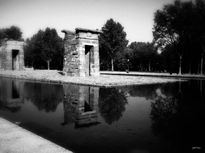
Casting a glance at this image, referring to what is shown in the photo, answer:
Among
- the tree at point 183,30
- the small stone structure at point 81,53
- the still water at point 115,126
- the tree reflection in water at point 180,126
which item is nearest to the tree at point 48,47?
the tree at point 183,30

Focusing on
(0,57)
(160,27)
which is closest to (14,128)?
(0,57)

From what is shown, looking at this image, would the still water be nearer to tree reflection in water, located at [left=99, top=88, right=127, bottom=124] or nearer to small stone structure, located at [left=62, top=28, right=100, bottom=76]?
tree reflection in water, located at [left=99, top=88, right=127, bottom=124]

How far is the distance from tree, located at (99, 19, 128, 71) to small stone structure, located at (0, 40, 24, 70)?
63.4ft

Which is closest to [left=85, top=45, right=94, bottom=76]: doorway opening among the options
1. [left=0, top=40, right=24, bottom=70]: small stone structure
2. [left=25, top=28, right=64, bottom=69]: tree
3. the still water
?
the still water

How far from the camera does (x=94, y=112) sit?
671cm

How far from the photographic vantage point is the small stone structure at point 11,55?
102 ft

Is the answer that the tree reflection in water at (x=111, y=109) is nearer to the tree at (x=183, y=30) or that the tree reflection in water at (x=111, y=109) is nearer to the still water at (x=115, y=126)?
the still water at (x=115, y=126)

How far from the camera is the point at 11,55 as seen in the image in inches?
1238

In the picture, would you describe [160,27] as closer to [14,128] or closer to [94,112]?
[94,112]

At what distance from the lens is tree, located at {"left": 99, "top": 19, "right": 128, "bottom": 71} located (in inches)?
1781

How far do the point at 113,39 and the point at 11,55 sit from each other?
22596 mm

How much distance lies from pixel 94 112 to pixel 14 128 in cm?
283

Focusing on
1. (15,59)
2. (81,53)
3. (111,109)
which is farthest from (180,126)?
(15,59)

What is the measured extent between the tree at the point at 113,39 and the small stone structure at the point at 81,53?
77.8ft
